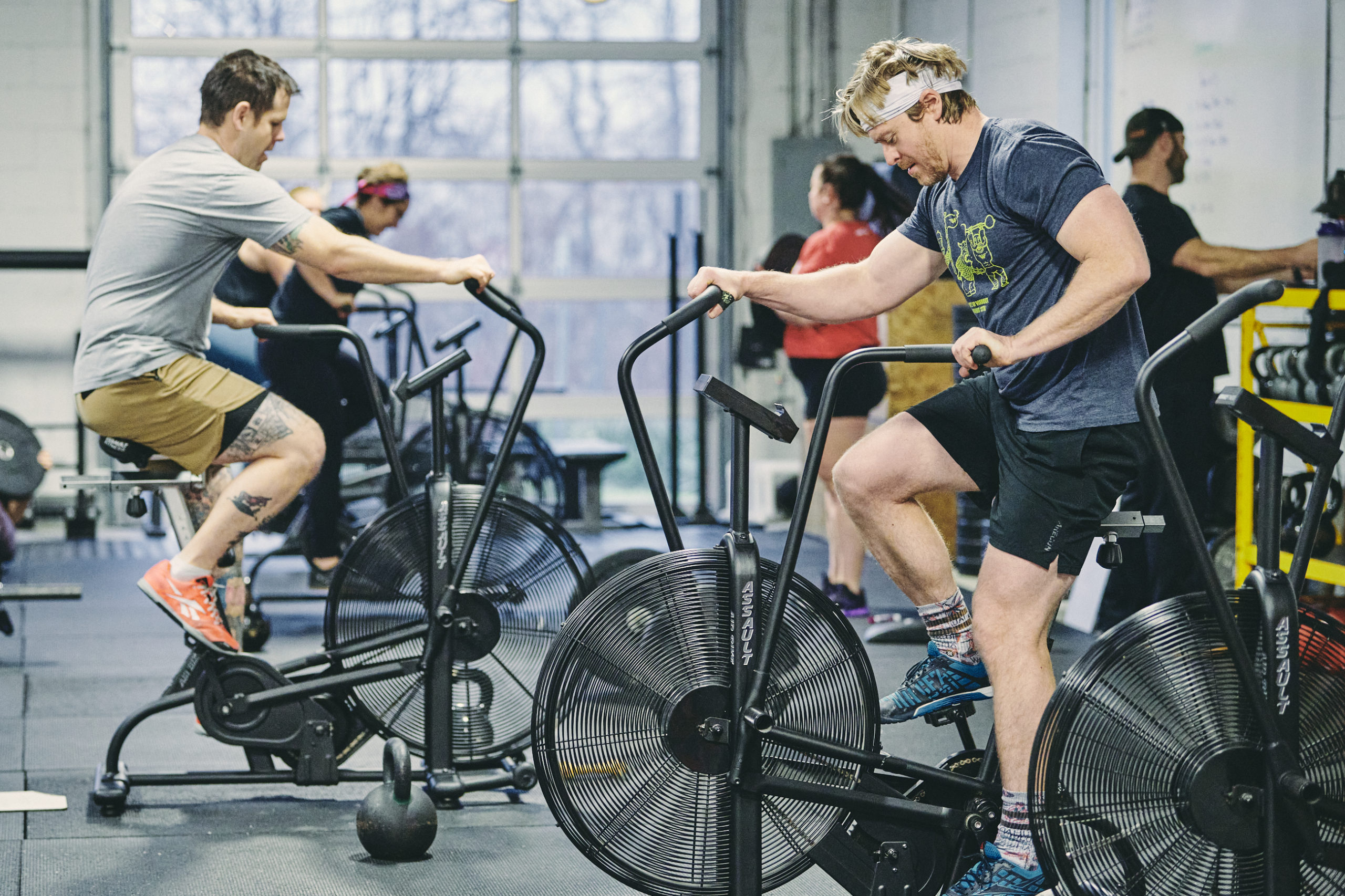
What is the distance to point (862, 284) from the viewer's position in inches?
108

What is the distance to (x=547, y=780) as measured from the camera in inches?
93.0

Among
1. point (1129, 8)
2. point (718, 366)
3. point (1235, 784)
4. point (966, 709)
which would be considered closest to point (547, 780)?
point (966, 709)

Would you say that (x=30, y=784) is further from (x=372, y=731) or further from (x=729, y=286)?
(x=729, y=286)

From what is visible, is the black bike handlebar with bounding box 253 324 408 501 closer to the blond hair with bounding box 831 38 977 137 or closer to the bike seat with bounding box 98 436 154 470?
the bike seat with bounding box 98 436 154 470

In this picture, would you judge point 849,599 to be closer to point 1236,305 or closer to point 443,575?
point 443,575

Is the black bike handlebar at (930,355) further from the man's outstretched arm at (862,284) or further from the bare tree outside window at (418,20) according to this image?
the bare tree outside window at (418,20)

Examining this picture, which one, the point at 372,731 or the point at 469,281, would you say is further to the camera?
the point at 372,731

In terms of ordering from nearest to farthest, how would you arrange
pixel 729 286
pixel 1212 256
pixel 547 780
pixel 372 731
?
pixel 547 780 < pixel 729 286 < pixel 372 731 < pixel 1212 256

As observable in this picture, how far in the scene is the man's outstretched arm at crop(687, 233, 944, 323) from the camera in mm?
2725

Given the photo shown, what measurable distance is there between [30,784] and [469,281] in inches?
65.6

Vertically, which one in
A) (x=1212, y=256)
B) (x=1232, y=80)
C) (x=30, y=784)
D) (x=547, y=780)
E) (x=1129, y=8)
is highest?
(x=1129, y=8)

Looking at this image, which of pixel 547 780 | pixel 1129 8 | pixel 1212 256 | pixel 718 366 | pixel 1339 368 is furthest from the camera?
pixel 718 366

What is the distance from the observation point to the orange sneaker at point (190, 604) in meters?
3.33

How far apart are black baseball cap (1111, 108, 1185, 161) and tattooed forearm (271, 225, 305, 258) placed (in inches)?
106
